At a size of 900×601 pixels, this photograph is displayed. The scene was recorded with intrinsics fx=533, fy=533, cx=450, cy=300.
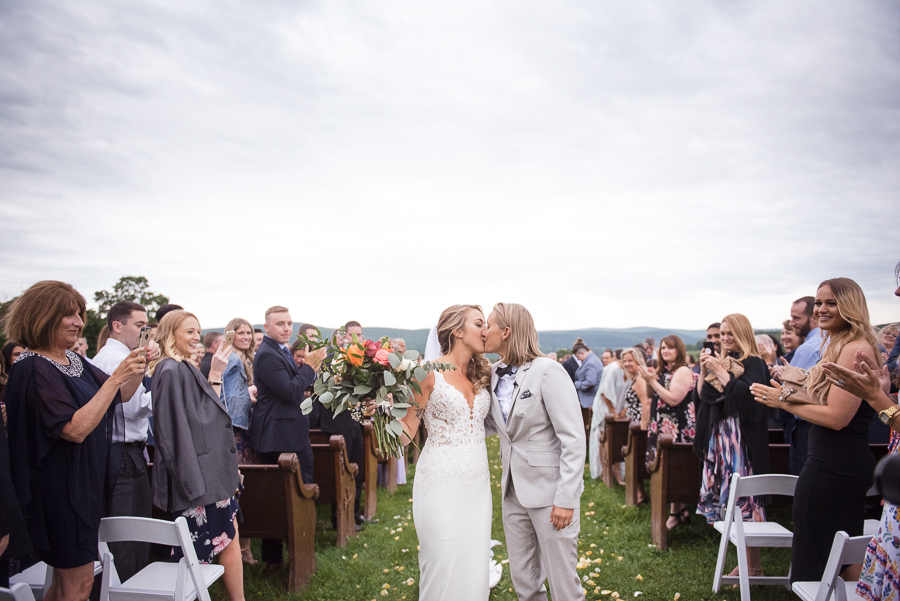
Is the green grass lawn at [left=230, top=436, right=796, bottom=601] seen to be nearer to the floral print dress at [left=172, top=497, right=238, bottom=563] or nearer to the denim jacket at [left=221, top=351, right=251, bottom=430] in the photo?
the floral print dress at [left=172, top=497, right=238, bottom=563]

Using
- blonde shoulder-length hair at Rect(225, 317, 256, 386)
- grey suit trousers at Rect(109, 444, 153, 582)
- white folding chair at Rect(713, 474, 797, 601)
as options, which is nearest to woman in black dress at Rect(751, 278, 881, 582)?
white folding chair at Rect(713, 474, 797, 601)

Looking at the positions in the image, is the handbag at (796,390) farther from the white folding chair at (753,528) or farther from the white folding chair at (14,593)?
the white folding chair at (14,593)

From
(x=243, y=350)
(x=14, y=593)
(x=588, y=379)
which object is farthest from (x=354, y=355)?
(x=588, y=379)

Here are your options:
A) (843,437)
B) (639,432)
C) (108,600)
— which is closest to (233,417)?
(108,600)

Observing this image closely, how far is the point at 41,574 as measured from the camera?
12.1 ft

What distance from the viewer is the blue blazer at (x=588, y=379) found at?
1101cm

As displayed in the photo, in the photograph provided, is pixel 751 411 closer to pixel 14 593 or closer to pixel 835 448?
pixel 835 448

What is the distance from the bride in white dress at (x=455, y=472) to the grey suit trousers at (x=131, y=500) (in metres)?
2.19

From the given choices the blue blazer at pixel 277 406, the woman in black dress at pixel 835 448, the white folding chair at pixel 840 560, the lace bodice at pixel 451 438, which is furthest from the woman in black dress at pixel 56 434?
the woman in black dress at pixel 835 448

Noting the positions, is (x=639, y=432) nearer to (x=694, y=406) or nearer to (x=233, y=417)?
(x=694, y=406)

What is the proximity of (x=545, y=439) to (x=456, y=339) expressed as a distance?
3.05 ft

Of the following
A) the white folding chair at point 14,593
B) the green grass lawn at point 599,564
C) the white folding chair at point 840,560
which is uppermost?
the white folding chair at point 14,593

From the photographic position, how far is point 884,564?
2.56 meters

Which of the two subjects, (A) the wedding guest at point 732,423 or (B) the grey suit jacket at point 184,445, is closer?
(B) the grey suit jacket at point 184,445
